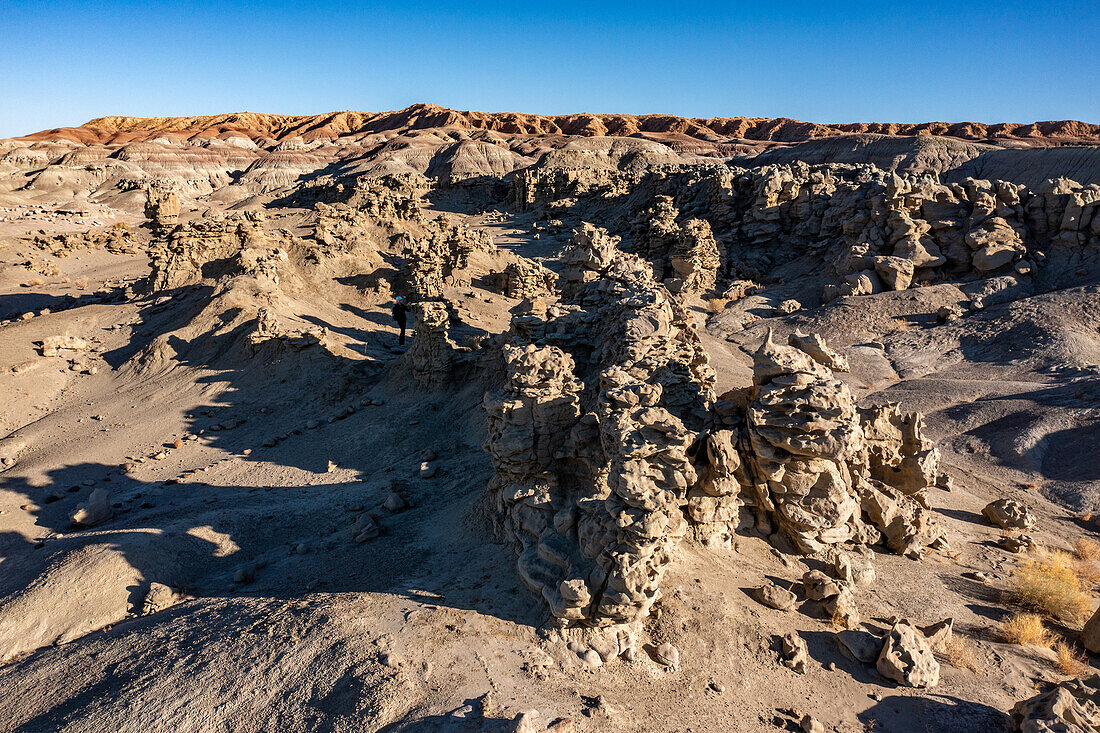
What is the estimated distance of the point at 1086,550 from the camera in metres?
9.48

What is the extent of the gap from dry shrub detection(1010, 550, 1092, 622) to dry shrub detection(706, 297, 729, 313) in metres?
18.4

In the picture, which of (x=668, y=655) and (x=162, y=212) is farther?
(x=162, y=212)

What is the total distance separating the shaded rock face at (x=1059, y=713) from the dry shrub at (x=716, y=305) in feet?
69.9

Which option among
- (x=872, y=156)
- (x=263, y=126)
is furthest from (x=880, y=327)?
(x=263, y=126)

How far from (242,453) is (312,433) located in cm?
160

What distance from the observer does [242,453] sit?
1306cm

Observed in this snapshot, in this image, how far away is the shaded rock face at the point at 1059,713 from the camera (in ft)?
16.0

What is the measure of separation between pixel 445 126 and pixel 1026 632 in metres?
102

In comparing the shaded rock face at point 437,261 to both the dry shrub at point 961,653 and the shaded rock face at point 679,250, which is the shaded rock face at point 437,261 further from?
the dry shrub at point 961,653

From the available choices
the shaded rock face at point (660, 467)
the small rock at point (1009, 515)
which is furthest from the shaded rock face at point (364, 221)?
the small rock at point (1009, 515)

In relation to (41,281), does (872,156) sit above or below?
above

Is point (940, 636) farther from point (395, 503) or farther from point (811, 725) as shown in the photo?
point (395, 503)

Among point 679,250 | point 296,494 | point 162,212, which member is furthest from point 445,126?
point 296,494

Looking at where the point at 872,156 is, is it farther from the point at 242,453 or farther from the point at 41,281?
the point at 41,281
